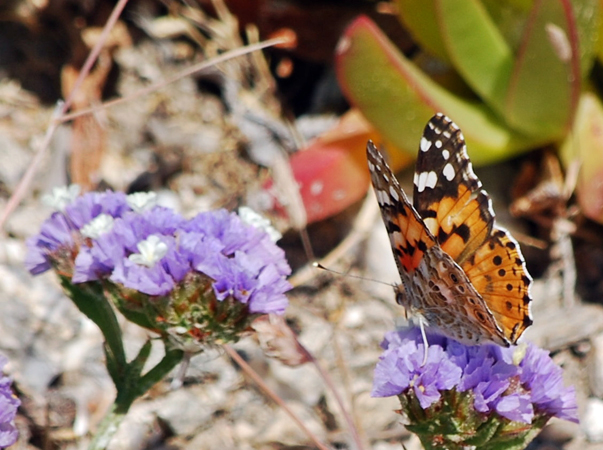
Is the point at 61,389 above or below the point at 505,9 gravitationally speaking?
below

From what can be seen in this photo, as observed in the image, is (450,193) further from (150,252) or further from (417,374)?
(150,252)

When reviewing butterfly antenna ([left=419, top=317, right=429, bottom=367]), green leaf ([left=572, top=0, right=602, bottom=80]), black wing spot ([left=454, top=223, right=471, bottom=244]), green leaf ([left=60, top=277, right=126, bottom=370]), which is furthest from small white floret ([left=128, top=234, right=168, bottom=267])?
green leaf ([left=572, top=0, right=602, bottom=80])

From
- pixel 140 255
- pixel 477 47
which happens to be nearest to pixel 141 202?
pixel 140 255

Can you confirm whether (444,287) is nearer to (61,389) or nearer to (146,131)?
(61,389)

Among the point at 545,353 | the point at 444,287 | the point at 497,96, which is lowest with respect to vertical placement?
the point at 545,353

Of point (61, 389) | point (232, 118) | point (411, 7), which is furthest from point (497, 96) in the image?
point (61, 389)
